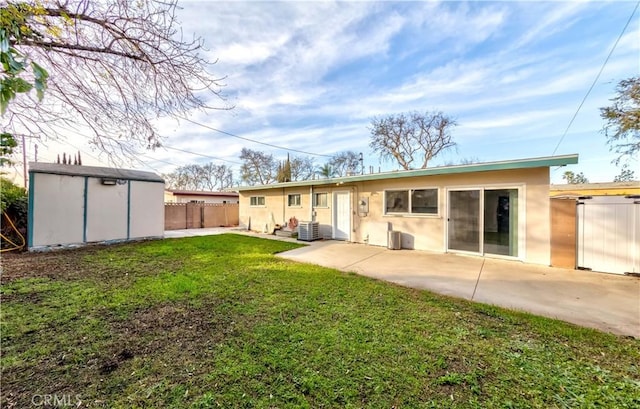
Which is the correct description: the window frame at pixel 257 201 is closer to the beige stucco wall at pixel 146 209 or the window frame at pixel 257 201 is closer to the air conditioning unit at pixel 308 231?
the air conditioning unit at pixel 308 231

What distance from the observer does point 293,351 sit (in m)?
2.40

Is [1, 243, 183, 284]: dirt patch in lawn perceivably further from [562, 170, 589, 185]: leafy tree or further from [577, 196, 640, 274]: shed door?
[562, 170, 589, 185]: leafy tree

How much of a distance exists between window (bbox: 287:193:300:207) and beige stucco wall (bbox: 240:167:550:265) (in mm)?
238

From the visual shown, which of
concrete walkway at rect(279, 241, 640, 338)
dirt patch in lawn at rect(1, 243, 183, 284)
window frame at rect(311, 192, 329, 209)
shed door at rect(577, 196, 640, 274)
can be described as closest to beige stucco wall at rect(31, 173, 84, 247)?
dirt patch in lawn at rect(1, 243, 183, 284)

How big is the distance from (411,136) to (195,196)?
60.7 ft

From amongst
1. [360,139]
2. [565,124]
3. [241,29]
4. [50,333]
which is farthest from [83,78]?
[360,139]

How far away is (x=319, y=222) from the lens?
10.6 metres

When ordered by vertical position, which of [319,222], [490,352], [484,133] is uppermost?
[484,133]

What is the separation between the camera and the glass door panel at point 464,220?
263 inches

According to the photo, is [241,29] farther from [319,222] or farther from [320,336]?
[319,222]

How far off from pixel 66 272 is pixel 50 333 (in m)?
3.43

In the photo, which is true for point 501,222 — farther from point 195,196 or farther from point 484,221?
point 195,196

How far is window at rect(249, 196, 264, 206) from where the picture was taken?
527 inches

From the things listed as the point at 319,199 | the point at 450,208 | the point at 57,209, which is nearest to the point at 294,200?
the point at 319,199
